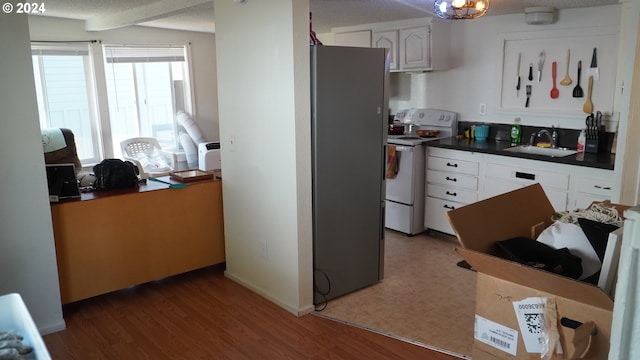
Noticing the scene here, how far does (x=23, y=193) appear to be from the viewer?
280 cm

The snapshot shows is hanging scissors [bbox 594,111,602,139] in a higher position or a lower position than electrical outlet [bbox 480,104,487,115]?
lower

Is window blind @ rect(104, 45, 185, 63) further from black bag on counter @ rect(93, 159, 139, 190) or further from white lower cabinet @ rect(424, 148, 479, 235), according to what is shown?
white lower cabinet @ rect(424, 148, 479, 235)

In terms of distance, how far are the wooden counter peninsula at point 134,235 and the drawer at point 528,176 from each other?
2294 millimetres

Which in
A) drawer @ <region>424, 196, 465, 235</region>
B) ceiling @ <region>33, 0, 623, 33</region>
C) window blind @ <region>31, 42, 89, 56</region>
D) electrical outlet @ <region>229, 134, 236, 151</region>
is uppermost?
ceiling @ <region>33, 0, 623, 33</region>

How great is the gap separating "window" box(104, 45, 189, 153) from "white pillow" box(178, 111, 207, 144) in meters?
0.15

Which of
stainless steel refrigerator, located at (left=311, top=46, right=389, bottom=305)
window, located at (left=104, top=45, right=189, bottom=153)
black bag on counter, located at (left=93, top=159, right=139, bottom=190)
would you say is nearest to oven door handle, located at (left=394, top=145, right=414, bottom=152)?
stainless steel refrigerator, located at (left=311, top=46, right=389, bottom=305)

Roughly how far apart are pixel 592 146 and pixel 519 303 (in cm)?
315

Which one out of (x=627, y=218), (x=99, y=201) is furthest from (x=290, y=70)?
(x=627, y=218)

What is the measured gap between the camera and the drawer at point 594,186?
139 inches

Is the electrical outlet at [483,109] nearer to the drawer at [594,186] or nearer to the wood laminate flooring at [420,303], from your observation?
the drawer at [594,186]

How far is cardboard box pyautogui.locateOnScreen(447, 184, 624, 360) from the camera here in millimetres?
1192

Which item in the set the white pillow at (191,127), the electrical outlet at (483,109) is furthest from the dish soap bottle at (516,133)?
the white pillow at (191,127)

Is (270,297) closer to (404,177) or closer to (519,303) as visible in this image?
(404,177)

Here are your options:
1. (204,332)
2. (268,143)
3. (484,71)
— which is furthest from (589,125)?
(204,332)
